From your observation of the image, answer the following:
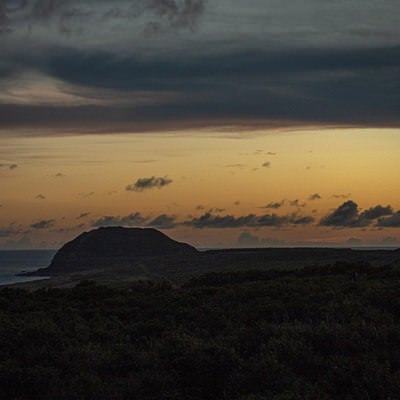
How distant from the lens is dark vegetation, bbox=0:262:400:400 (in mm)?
17156

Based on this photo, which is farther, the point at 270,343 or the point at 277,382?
the point at 270,343

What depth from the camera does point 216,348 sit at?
62.7 feet

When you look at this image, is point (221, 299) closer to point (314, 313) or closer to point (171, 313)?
point (171, 313)

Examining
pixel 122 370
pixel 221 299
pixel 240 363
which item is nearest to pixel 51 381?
pixel 122 370

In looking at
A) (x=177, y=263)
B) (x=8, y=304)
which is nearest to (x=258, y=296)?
(x=8, y=304)

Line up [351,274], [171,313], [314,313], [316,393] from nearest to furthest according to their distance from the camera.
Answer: [316,393]
[314,313]
[171,313]
[351,274]

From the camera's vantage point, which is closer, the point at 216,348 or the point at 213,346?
the point at 216,348

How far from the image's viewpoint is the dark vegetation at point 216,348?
1716 cm

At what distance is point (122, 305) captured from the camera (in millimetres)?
29969

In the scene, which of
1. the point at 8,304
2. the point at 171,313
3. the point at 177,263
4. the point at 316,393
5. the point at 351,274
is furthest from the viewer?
the point at 177,263

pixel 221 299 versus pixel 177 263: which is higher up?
pixel 221 299

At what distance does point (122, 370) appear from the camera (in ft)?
61.9

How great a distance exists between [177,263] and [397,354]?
9639 centimetres

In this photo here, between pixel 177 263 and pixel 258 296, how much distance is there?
283ft
